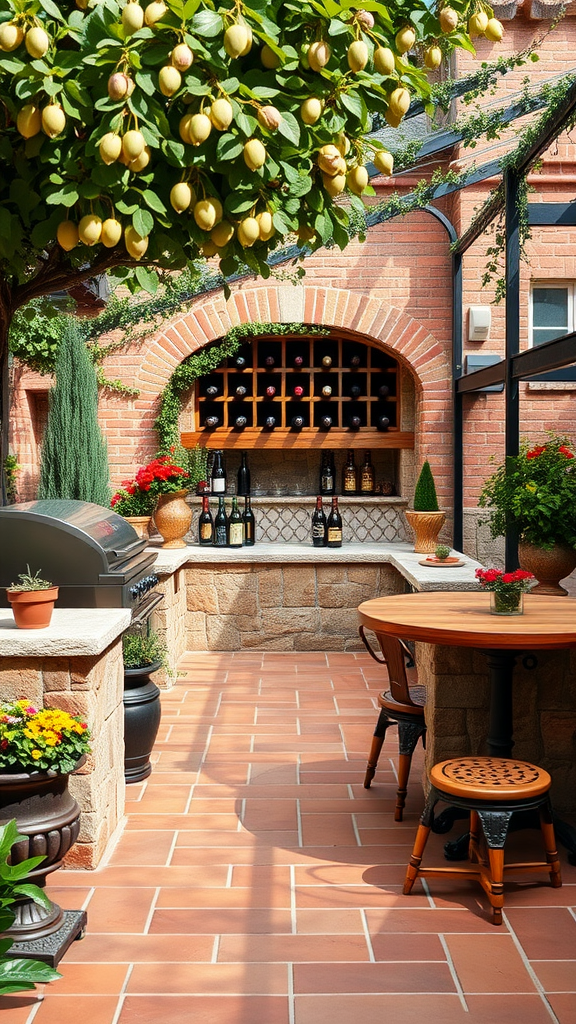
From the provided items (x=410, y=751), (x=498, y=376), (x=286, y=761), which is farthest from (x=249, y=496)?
(x=410, y=751)

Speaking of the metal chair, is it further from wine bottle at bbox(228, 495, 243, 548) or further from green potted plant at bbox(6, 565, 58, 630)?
wine bottle at bbox(228, 495, 243, 548)

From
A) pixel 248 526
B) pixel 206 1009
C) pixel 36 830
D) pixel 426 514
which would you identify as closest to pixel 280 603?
pixel 248 526

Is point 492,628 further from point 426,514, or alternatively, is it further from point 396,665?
point 426,514

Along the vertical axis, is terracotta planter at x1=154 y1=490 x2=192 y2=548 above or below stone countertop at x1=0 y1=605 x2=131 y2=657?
above

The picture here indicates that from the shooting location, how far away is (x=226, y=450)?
8375mm

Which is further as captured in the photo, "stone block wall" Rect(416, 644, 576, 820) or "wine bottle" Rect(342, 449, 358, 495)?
"wine bottle" Rect(342, 449, 358, 495)

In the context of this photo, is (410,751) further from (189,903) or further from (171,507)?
(171,507)

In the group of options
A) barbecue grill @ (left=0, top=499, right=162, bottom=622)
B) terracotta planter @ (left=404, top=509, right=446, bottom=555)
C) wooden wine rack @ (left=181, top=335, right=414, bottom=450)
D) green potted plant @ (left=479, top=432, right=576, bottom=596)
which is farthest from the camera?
wooden wine rack @ (left=181, top=335, right=414, bottom=450)

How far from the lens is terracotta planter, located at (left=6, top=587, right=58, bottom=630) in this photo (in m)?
3.31

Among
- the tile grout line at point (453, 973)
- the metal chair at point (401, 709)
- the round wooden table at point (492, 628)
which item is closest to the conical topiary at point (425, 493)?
the round wooden table at point (492, 628)

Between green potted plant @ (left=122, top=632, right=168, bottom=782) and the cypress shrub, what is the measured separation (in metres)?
2.83

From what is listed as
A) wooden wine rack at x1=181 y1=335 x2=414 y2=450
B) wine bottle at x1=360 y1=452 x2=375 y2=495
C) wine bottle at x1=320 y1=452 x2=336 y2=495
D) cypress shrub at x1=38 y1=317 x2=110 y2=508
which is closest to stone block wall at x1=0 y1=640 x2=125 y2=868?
cypress shrub at x1=38 y1=317 x2=110 y2=508

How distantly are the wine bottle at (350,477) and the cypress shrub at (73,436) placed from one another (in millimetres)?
2060

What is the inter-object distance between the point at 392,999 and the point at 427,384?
5745 mm
